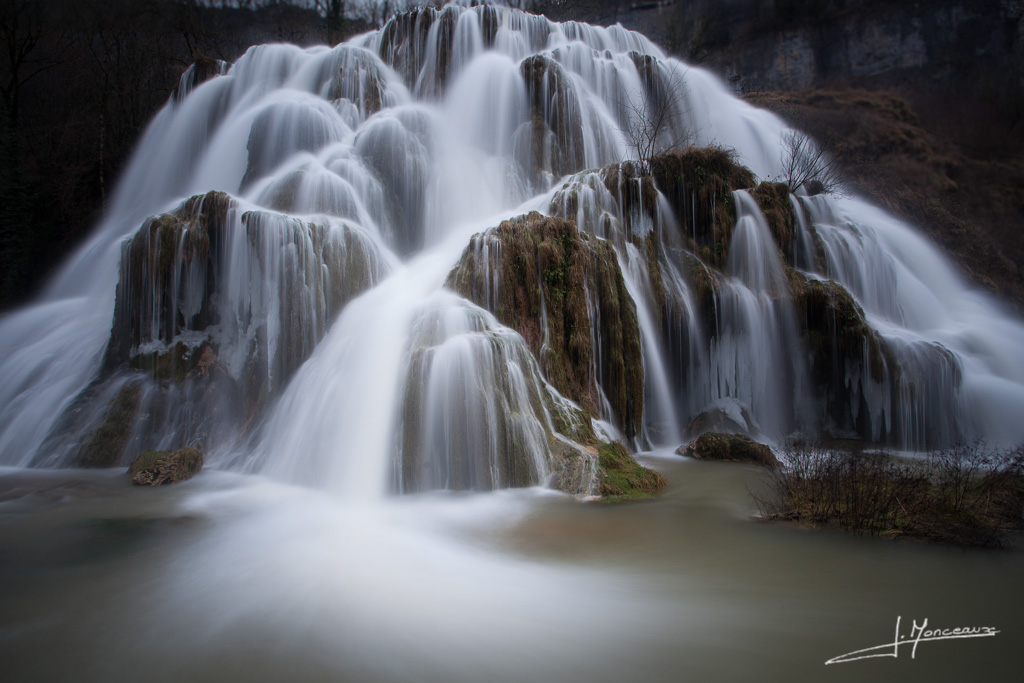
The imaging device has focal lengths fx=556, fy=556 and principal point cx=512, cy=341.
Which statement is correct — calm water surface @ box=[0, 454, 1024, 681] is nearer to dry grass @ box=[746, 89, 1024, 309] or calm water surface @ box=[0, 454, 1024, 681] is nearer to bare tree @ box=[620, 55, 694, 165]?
bare tree @ box=[620, 55, 694, 165]

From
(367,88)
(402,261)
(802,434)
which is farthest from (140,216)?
(802,434)

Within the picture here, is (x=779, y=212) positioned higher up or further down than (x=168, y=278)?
higher up

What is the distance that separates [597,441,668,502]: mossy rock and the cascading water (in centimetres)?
24

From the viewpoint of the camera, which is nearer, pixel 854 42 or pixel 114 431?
pixel 114 431

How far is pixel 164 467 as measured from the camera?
25.5ft

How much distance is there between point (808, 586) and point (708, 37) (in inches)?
1584

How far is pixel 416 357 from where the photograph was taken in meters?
7.73

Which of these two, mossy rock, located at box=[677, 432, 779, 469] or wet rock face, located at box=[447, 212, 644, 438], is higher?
wet rock face, located at box=[447, 212, 644, 438]

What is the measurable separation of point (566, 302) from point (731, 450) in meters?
3.53

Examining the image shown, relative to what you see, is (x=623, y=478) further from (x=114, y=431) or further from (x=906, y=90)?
(x=906, y=90)

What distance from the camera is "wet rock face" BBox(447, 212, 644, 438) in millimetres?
8922
